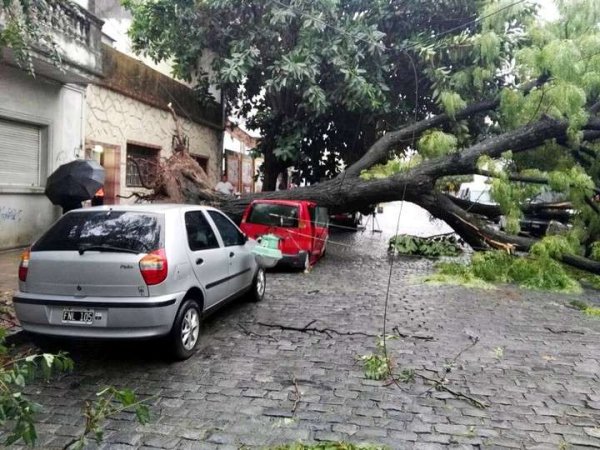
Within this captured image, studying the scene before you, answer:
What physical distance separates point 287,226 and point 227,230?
355cm

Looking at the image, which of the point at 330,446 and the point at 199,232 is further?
the point at 199,232

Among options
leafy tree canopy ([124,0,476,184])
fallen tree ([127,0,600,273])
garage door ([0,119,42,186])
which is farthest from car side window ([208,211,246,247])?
leafy tree canopy ([124,0,476,184])

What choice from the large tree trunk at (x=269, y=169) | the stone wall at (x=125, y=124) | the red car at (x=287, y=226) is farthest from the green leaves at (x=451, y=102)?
the stone wall at (x=125, y=124)

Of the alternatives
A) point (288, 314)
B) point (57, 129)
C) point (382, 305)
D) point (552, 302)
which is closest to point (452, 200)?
point (552, 302)

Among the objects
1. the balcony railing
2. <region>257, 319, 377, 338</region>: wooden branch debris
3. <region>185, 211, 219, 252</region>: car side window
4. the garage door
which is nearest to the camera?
<region>185, 211, 219, 252</region>: car side window

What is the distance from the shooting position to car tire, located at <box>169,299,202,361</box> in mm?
4598

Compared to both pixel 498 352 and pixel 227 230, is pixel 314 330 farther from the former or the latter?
pixel 498 352

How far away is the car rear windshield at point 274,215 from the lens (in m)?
9.91

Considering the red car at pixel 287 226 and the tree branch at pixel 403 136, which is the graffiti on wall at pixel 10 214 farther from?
the tree branch at pixel 403 136

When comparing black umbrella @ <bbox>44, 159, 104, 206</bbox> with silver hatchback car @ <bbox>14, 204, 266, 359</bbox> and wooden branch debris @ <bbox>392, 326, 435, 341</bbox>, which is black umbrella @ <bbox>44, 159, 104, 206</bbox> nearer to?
silver hatchback car @ <bbox>14, 204, 266, 359</bbox>

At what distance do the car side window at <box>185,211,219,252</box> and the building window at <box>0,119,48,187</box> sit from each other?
5.85 metres

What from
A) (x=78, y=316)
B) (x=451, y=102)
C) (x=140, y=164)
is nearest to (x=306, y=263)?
(x=451, y=102)

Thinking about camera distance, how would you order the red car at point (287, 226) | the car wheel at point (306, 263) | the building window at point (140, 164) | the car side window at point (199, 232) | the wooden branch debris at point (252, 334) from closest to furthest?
the car side window at point (199, 232)
the wooden branch debris at point (252, 334)
the red car at point (287, 226)
the car wheel at point (306, 263)
the building window at point (140, 164)

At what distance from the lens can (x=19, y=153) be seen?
975 cm
